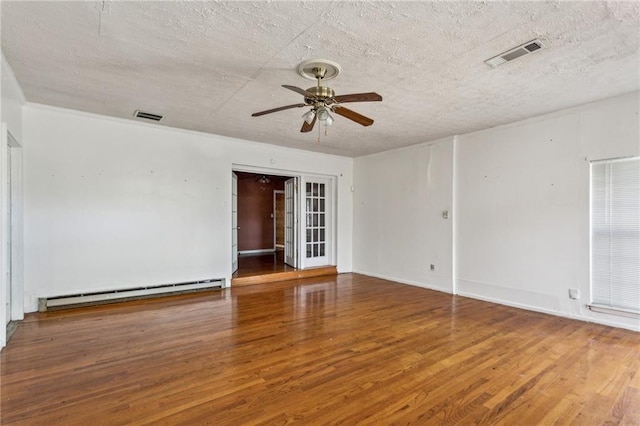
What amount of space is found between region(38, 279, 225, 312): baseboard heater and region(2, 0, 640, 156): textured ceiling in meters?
2.51

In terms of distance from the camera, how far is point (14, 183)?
386 cm

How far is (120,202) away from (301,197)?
3339 mm

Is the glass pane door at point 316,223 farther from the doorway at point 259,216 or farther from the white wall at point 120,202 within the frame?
the doorway at point 259,216

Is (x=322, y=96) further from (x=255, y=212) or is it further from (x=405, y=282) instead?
(x=255, y=212)

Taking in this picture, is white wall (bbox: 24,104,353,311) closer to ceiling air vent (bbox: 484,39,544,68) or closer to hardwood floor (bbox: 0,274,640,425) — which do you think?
hardwood floor (bbox: 0,274,640,425)

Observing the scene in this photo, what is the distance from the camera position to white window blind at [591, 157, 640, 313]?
3.56m

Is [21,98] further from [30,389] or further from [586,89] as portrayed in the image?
[586,89]

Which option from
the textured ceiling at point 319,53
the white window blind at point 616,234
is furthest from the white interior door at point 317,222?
the white window blind at point 616,234

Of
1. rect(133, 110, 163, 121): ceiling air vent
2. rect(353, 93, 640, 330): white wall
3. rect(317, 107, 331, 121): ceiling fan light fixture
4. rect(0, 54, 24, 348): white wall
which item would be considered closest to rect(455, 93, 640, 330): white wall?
rect(353, 93, 640, 330): white wall

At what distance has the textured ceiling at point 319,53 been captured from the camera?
2150 mm

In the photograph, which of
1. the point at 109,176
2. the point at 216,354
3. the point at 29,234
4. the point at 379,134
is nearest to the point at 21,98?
the point at 109,176

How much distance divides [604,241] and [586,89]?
69.7 inches

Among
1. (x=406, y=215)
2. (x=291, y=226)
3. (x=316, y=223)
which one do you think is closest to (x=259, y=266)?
(x=291, y=226)

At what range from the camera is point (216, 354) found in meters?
2.93
